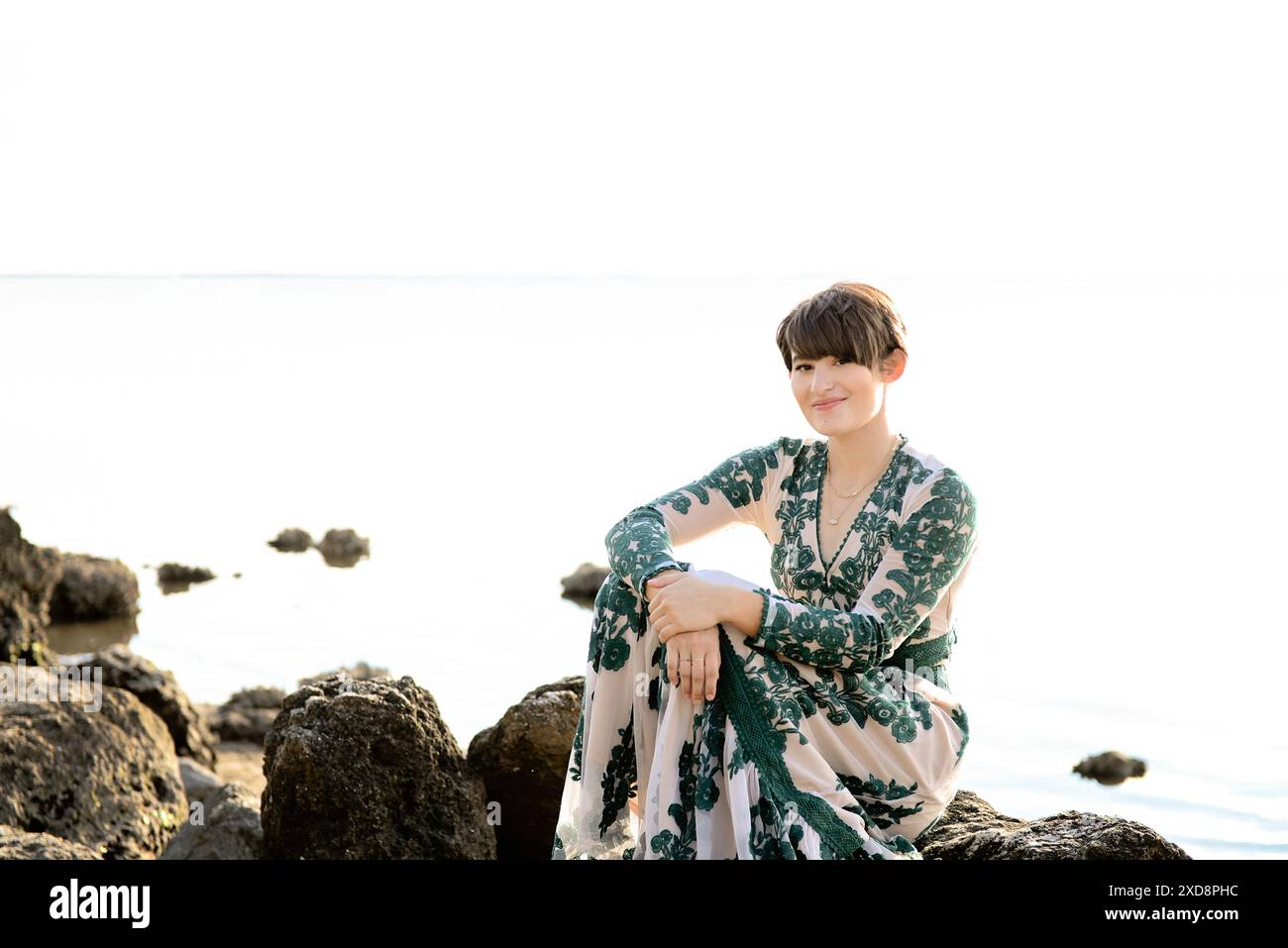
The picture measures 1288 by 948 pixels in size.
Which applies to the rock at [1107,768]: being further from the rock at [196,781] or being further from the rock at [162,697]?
the rock at [162,697]

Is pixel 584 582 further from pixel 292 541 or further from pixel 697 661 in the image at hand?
pixel 697 661

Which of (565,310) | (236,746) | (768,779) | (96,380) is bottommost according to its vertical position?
(236,746)

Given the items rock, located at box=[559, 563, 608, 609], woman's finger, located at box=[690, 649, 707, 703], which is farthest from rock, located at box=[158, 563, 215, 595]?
woman's finger, located at box=[690, 649, 707, 703]

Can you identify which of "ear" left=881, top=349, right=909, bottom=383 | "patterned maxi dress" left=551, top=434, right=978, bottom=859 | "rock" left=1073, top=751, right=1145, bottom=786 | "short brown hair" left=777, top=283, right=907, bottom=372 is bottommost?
"rock" left=1073, top=751, right=1145, bottom=786

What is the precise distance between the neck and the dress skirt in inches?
18.6

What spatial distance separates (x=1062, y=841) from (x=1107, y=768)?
17.9 feet

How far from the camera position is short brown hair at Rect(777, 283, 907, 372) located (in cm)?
344

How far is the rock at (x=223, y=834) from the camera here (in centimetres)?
464

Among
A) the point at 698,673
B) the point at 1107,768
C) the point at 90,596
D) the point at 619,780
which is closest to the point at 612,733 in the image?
the point at 619,780

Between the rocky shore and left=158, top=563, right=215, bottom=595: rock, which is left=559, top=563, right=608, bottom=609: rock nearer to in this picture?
left=158, top=563, right=215, bottom=595: rock

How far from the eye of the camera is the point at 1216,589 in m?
12.1

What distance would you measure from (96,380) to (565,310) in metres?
23.2

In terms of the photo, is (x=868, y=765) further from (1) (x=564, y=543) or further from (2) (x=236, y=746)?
(1) (x=564, y=543)
